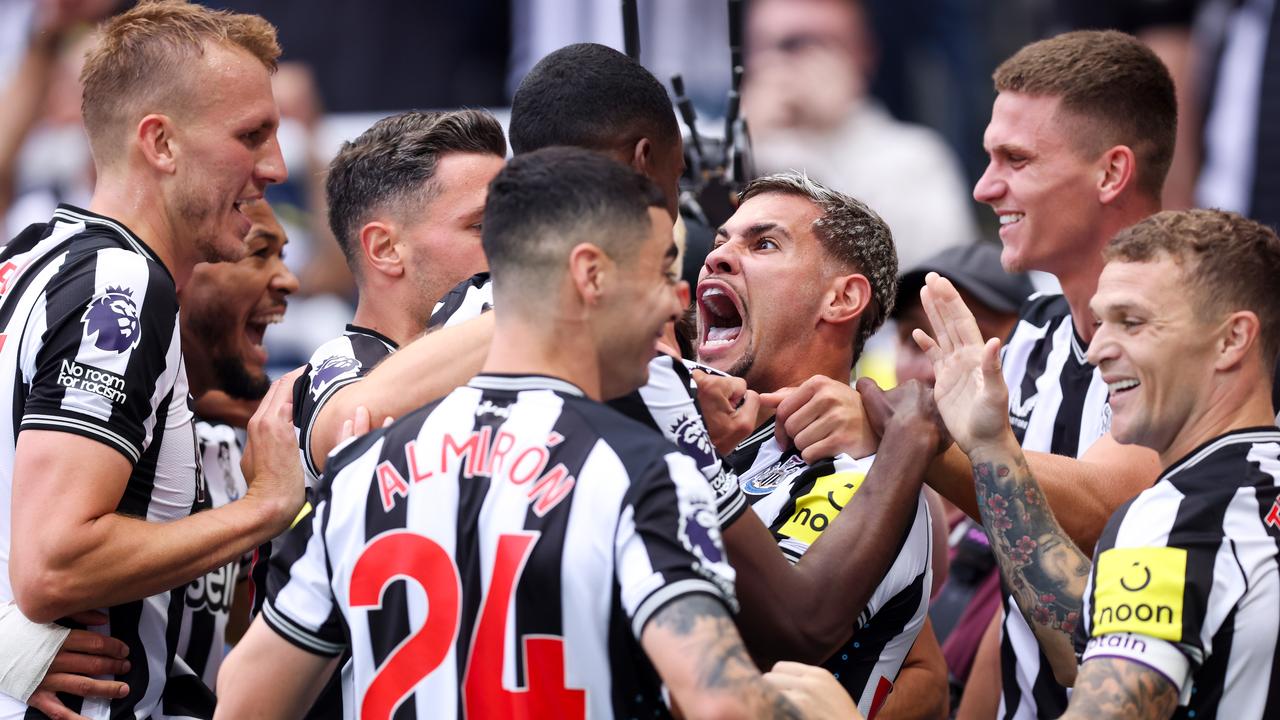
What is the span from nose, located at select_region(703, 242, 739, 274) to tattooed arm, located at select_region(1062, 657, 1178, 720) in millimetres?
1662

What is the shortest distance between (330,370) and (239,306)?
136 centimetres

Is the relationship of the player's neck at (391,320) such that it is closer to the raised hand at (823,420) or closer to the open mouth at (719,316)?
the open mouth at (719,316)

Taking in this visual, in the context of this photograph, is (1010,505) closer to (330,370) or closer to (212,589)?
(330,370)

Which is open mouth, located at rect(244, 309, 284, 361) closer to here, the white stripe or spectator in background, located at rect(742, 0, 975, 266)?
the white stripe

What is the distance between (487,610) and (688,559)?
0.39 m

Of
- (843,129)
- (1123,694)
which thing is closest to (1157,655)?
(1123,694)

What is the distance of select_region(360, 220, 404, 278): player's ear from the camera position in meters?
4.03

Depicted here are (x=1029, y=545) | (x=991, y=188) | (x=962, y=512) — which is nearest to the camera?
(x=1029, y=545)

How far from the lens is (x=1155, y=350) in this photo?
325 centimetres

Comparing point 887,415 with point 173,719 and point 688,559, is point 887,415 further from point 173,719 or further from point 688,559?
point 173,719

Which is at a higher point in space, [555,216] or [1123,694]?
[555,216]

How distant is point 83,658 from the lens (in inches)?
141

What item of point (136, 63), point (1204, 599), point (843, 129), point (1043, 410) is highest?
point (843, 129)

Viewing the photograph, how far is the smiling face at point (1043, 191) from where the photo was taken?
4602 millimetres
